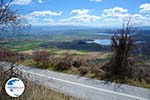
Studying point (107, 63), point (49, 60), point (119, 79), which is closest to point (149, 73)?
point (119, 79)

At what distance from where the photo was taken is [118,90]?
635 inches

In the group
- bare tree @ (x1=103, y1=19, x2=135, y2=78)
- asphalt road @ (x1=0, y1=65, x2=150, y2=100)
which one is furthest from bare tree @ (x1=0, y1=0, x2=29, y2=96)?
bare tree @ (x1=103, y1=19, x2=135, y2=78)

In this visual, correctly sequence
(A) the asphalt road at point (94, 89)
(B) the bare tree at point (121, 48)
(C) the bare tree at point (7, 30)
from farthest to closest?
(B) the bare tree at point (121, 48), (A) the asphalt road at point (94, 89), (C) the bare tree at point (7, 30)

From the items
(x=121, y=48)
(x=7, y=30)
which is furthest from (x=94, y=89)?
(x=7, y=30)

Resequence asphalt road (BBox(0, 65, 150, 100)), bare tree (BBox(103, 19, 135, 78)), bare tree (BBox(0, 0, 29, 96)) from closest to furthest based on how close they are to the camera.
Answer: bare tree (BBox(0, 0, 29, 96)), asphalt road (BBox(0, 65, 150, 100)), bare tree (BBox(103, 19, 135, 78))

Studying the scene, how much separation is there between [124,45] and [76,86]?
14.7ft

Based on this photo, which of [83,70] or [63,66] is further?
[63,66]

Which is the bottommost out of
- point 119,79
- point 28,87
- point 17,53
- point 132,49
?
point 119,79

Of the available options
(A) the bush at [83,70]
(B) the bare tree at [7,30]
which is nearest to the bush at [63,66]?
(A) the bush at [83,70]

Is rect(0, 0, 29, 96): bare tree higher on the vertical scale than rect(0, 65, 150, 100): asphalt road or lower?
higher

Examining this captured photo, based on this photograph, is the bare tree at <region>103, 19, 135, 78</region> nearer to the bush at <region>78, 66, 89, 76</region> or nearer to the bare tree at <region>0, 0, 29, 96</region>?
the bush at <region>78, 66, 89, 76</region>

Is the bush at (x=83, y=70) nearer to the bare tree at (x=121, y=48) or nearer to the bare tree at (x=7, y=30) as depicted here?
the bare tree at (x=121, y=48)

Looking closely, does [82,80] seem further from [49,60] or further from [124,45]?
[49,60]

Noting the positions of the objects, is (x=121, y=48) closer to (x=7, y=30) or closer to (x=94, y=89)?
(x=94, y=89)
